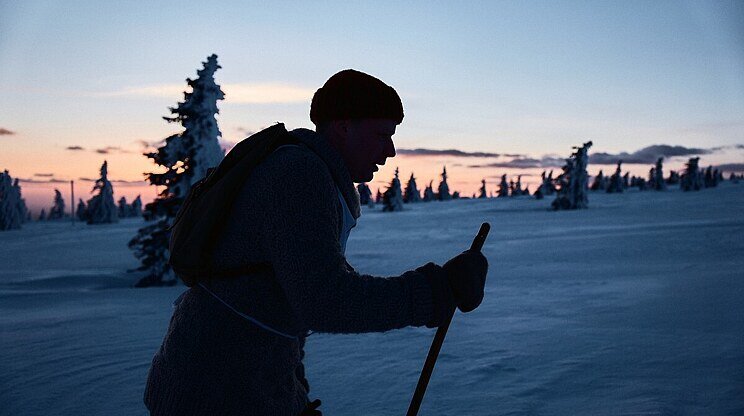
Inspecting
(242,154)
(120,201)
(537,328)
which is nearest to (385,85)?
(242,154)

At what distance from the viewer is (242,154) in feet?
5.41

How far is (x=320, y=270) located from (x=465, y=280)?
435 millimetres

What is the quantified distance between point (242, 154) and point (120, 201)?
10234 cm

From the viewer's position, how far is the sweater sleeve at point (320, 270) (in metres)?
1.42

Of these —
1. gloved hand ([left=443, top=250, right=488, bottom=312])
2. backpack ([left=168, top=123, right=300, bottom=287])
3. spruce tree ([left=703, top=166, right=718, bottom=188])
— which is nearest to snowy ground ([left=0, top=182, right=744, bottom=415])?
gloved hand ([left=443, top=250, right=488, bottom=312])

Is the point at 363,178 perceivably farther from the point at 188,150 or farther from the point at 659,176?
the point at 659,176

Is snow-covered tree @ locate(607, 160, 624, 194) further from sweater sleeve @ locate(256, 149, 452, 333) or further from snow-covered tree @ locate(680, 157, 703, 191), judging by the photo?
sweater sleeve @ locate(256, 149, 452, 333)

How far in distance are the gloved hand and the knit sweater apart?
0.04 meters

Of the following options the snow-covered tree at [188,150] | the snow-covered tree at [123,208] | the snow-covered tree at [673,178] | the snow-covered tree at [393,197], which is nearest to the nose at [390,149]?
the snow-covered tree at [188,150]

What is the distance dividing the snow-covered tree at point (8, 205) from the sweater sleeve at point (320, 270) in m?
66.7

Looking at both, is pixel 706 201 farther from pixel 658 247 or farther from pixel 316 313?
pixel 316 313

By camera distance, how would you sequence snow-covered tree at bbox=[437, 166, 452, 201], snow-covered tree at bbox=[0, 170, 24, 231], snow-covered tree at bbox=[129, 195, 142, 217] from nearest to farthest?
1. snow-covered tree at bbox=[0, 170, 24, 231]
2. snow-covered tree at bbox=[129, 195, 142, 217]
3. snow-covered tree at bbox=[437, 166, 452, 201]

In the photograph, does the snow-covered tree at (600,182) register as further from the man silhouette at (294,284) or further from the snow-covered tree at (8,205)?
the man silhouette at (294,284)

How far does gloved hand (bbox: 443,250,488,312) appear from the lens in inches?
63.1
